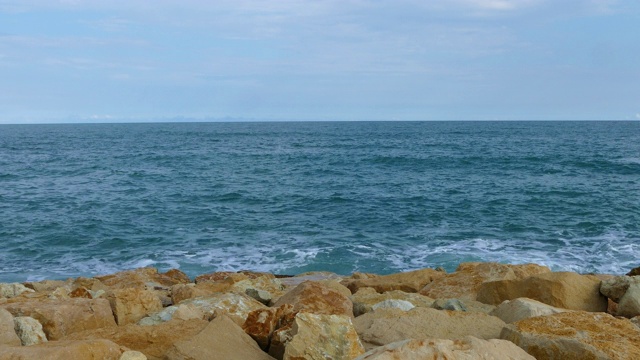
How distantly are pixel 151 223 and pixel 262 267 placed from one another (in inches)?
323

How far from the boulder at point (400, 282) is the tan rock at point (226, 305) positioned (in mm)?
3397

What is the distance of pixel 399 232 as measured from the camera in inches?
834

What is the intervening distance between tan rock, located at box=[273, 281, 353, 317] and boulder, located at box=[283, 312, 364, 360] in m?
1.86

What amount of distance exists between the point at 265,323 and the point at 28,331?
2132mm

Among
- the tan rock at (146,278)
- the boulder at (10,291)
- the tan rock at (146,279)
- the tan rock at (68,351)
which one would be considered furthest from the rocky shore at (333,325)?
the tan rock at (146,278)

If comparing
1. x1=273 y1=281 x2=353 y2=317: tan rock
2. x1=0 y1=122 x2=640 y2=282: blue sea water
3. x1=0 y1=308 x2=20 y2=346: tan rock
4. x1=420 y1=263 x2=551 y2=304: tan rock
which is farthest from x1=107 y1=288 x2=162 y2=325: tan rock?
x1=0 y1=122 x2=640 y2=282: blue sea water

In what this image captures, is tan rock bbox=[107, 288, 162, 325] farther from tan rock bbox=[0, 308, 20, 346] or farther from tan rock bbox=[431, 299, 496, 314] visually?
tan rock bbox=[431, 299, 496, 314]

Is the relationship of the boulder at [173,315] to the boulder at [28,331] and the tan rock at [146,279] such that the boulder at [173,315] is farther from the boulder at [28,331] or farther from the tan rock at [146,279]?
the tan rock at [146,279]

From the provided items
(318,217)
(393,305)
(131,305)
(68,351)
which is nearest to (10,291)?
(131,305)

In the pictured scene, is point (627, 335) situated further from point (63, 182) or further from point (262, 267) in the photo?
point (63, 182)

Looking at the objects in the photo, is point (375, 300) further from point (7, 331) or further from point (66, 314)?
point (7, 331)

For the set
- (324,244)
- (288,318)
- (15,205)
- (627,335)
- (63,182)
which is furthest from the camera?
(63,182)

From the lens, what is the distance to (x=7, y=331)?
5.18 m

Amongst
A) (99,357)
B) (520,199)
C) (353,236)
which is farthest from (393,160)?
(99,357)
